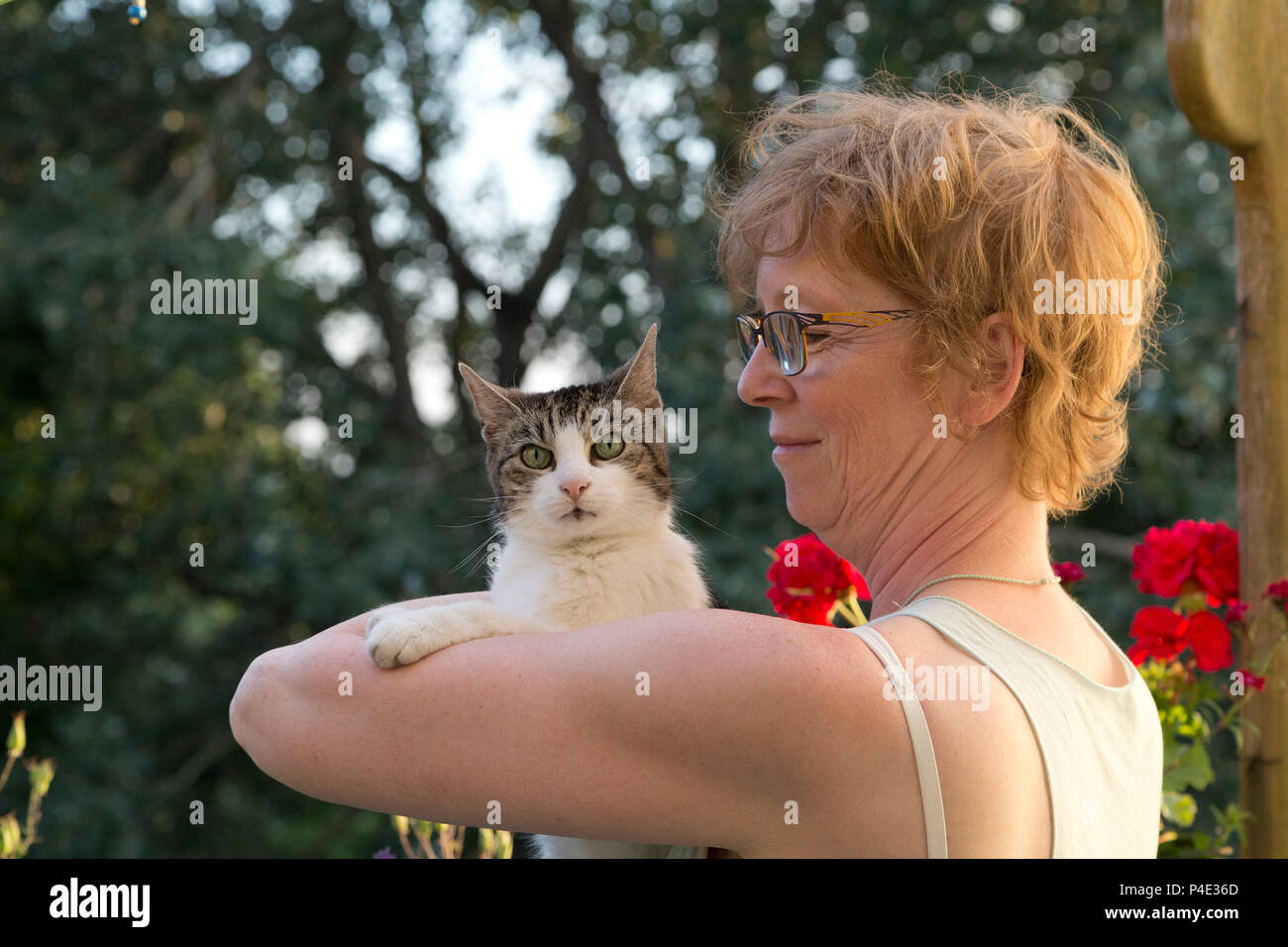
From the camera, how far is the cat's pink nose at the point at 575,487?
5.49ft

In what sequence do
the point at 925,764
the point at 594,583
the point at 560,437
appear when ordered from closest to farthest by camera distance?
the point at 925,764, the point at 594,583, the point at 560,437

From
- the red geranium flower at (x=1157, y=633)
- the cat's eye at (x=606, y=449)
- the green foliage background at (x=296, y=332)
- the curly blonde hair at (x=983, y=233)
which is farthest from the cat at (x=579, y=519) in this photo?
the green foliage background at (x=296, y=332)

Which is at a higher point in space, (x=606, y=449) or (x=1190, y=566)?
(x=606, y=449)

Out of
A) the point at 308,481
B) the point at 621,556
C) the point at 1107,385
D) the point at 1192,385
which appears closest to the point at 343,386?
the point at 308,481

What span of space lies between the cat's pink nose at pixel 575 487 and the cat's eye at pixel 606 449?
3.7 inches

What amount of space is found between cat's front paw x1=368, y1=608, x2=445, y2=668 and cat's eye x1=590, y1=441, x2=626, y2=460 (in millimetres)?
627

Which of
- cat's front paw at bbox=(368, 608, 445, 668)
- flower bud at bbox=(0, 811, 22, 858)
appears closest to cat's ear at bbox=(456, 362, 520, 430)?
cat's front paw at bbox=(368, 608, 445, 668)

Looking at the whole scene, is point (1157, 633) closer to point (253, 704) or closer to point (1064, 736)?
point (1064, 736)

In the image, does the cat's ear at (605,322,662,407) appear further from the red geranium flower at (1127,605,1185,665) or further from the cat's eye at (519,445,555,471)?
the red geranium flower at (1127,605,1185,665)

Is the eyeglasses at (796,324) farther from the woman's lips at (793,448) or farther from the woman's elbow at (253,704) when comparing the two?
the woman's elbow at (253,704)

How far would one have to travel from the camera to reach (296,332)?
5293 millimetres

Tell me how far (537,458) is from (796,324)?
62 cm

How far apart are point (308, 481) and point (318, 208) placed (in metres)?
1.64

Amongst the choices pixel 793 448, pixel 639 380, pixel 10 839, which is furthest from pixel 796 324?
pixel 10 839
